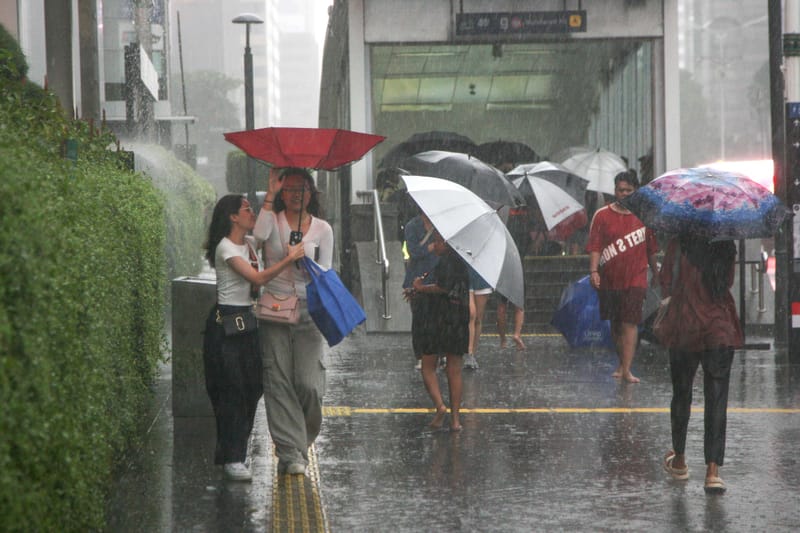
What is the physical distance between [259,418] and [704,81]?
389 ft

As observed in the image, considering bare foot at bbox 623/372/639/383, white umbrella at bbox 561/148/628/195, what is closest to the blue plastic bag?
bare foot at bbox 623/372/639/383

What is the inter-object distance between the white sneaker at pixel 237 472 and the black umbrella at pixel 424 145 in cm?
1820

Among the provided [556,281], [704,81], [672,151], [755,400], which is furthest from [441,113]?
[704,81]

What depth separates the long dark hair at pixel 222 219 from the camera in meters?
7.73

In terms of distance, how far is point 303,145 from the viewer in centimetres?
775

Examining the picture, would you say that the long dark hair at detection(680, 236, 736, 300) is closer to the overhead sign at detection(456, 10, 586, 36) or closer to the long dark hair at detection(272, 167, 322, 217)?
the long dark hair at detection(272, 167, 322, 217)

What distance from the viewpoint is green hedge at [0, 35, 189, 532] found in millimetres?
4203

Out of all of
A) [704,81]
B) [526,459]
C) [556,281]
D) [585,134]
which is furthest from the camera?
[704,81]

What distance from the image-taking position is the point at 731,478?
7719 mm

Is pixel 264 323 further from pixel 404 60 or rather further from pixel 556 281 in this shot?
pixel 404 60

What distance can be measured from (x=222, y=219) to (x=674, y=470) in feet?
10.1

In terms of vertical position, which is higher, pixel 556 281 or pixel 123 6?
pixel 123 6

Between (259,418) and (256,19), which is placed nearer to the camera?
(259,418)

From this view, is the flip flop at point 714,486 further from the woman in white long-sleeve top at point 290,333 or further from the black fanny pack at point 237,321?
the black fanny pack at point 237,321
